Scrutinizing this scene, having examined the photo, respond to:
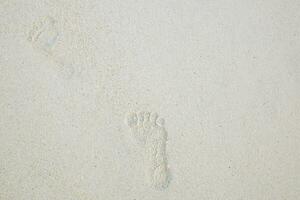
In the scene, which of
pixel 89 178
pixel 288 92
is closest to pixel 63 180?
pixel 89 178

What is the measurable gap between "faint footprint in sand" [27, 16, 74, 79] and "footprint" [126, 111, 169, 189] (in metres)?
0.36

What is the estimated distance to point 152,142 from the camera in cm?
169

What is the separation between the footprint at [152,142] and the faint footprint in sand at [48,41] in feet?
1.17

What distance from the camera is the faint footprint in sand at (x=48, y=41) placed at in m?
1.76

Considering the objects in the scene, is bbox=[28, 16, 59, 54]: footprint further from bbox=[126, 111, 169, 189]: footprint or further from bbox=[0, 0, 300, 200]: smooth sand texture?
bbox=[126, 111, 169, 189]: footprint

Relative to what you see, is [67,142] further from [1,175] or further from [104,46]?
[104,46]

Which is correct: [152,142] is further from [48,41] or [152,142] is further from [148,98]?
[48,41]

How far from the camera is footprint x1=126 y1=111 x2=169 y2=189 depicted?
1656 mm

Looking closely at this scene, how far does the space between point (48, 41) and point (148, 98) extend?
0.52m

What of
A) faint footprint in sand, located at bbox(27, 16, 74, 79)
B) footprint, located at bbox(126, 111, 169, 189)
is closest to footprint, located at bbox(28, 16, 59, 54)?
faint footprint in sand, located at bbox(27, 16, 74, 79)

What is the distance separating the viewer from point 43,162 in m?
1.63

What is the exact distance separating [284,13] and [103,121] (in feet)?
3.56

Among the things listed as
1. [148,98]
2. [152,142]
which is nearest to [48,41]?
[148,98]

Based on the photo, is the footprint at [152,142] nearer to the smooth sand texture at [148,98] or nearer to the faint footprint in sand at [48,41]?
the smooth sand texture at [148,98]
